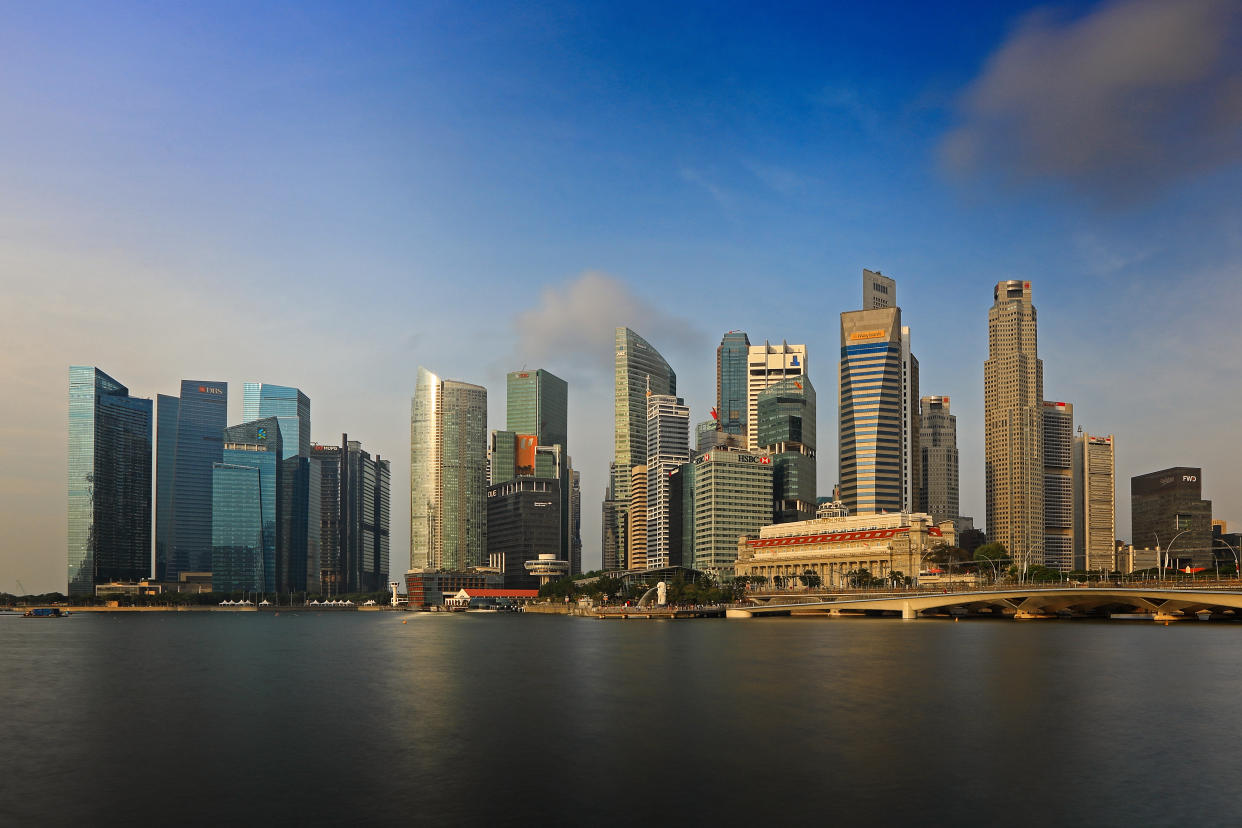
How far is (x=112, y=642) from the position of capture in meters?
163

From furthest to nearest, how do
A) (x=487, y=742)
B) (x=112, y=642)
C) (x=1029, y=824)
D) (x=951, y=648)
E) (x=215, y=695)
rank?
(x=112, y=642) < (x=951, y=648) < (x=215, y=695) < (x=487, y=742) < (x=1029, y=824)

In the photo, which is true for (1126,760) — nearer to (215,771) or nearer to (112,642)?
(215,771)

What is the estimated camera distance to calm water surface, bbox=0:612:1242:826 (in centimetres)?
4459

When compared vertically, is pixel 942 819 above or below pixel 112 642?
above

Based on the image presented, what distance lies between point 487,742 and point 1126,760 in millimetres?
34207

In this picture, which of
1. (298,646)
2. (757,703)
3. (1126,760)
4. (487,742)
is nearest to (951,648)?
(757,703)

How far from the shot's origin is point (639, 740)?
60.5 meters

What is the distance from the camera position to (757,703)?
74.9 meters

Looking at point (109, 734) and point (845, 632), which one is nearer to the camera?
point (109, 734)

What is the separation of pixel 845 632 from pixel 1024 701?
93129mm

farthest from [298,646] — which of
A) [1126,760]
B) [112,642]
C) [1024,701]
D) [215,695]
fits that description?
[1126,760]

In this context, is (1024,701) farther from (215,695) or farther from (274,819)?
(215,695)

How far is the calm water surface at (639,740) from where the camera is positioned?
146 feet

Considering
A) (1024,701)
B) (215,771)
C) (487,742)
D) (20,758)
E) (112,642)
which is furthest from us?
(112,642)
